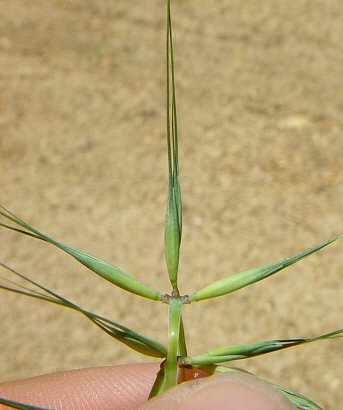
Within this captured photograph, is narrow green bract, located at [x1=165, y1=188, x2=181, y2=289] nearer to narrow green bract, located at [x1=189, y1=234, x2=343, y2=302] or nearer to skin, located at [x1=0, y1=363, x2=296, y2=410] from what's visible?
narrow green bract, located at [x1=189, y1=234, x2=343, y2=302]

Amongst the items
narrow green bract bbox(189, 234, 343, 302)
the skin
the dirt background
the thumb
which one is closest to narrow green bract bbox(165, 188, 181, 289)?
narrow green bract bbox(189, 234, 343, 302)

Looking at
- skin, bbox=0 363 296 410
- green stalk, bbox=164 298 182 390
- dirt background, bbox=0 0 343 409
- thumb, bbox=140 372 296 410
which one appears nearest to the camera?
green stalk, bbox=164 298 182 390

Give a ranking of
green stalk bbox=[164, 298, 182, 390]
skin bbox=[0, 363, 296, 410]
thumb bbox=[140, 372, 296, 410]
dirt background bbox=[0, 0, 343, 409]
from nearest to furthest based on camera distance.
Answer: green stalk bbox=[164, 298, 182, 390]
thumb bbox=[140, 372, 296, 410]
skin bbox=[0, 363, 296, 410]
dirt background bbox=[0, 0, 343, 409]

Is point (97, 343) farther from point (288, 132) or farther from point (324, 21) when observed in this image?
point (324, 21)

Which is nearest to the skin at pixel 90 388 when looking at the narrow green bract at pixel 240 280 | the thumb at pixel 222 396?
the thumb at pixel 222 396

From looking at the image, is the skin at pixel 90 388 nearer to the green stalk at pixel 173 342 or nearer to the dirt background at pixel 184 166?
the green stalk at pixel 173 342

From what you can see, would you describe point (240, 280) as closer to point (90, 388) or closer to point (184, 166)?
point (90, 388)
